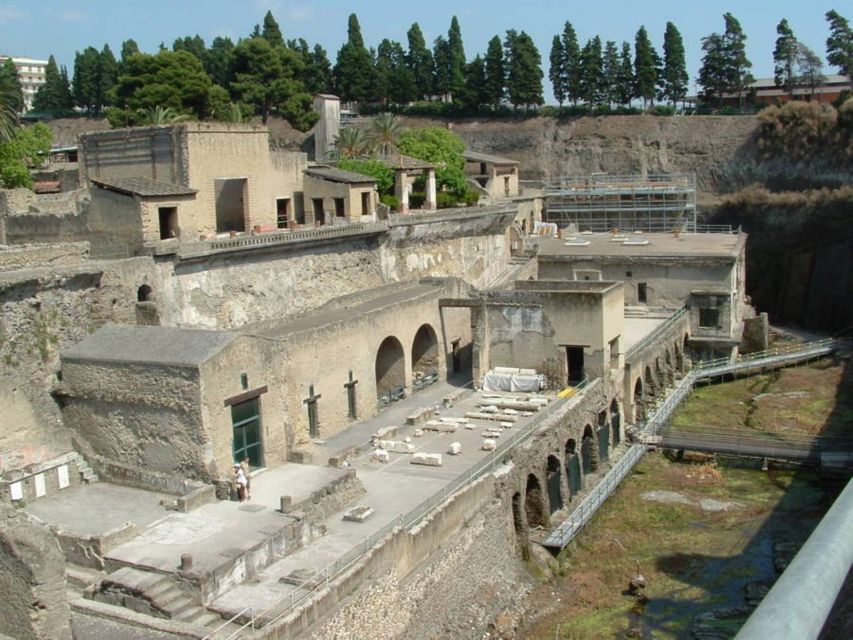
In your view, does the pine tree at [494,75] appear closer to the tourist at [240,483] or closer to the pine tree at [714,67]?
the pine tree at [714,67]

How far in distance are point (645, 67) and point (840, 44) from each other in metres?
13.4

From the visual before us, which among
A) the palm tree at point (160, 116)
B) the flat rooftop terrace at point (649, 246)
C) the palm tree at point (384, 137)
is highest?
the palm tree at point (160, 116)

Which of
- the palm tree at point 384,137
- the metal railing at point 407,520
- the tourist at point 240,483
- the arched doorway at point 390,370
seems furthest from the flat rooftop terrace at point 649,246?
the tourist at point 240,483

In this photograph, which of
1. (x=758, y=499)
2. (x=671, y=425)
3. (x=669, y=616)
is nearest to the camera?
(x=669, y=616)

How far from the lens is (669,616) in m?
19.9

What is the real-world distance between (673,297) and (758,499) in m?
16.4

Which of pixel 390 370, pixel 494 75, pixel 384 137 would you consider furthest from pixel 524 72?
pixel 390 370

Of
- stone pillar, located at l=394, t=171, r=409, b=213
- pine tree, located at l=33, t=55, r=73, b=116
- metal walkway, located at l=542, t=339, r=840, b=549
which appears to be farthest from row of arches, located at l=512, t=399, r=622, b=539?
pine tree, located at l=33, t=55, r=73, b=116

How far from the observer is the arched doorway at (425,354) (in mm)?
30672

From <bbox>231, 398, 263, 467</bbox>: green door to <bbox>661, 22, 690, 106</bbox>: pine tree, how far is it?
58793 millimetres

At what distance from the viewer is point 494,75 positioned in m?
73.1

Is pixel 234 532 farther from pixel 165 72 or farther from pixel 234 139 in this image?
pixel 165 72

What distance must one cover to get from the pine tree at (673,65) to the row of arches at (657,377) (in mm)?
37723

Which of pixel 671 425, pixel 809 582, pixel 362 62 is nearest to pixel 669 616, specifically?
pixel 671 425
